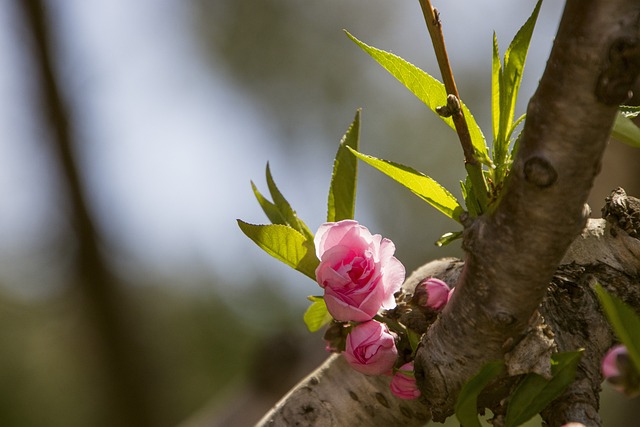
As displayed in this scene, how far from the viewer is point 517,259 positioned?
475mm

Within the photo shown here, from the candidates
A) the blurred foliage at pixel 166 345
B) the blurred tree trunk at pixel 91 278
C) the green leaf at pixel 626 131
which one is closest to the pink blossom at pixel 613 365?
the green leaf at pixel 626 131

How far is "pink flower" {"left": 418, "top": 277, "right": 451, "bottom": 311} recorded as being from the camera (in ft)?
2.08

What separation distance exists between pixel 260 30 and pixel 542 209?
2.76 meters

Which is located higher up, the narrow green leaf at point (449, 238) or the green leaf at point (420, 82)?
the green leaf at point (420, 82)

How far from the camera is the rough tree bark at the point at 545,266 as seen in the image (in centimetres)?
40

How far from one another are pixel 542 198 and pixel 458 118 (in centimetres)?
10

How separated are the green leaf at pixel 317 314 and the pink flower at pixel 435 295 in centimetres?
10

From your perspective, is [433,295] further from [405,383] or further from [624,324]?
[624,324]

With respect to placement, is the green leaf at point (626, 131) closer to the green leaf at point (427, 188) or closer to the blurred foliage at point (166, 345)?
the green leaf at point (427, 188)

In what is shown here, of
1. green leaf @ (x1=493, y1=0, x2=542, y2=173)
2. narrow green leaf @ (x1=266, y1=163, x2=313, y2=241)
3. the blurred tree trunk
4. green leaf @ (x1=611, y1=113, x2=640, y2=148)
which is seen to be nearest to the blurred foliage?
the blurred tree trunk

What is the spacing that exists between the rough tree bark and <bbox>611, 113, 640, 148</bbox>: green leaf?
0.19 feet

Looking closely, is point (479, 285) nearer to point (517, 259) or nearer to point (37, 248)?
point (517, 259)

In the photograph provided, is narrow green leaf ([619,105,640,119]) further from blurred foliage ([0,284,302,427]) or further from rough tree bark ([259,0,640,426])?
blurred foliage ([0,284,302,427])

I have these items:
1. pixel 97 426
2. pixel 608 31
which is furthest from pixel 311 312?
pixel 97 426
